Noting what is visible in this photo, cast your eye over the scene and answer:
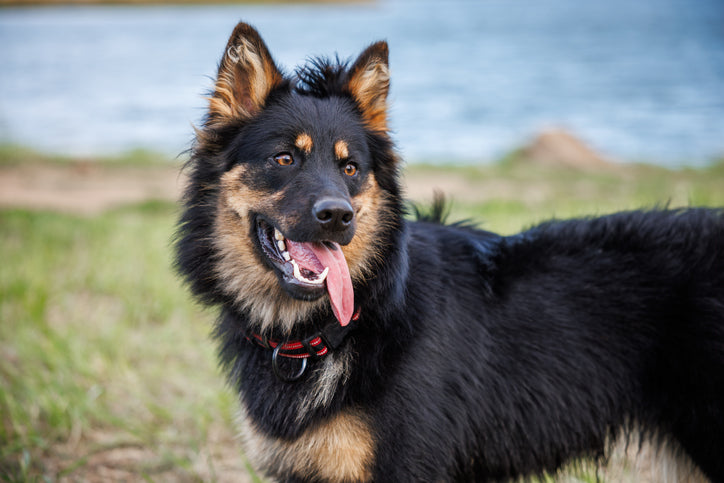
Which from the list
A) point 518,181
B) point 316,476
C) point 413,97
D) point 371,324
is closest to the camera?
point 316,476

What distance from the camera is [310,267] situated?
263 cm

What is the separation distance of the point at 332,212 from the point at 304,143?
0.49m

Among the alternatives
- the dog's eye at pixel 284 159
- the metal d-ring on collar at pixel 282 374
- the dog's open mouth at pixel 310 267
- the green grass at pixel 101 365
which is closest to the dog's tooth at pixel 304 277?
the dog's open mouth at pixel 310 267

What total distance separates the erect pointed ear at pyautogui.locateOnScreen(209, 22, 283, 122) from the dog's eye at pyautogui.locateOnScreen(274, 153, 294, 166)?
0.29 m

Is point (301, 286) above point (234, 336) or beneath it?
above

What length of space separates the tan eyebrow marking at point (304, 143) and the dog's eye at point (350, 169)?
209 millimetres

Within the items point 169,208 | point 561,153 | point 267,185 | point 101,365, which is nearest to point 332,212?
point 267,185

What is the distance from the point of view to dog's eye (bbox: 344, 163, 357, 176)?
283cm

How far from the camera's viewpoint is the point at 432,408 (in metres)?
2.52

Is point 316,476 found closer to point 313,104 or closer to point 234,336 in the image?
point 234,336

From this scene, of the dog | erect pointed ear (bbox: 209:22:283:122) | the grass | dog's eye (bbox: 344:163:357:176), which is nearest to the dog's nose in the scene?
the dog

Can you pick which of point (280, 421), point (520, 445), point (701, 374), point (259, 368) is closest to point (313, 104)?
point (259, 368)

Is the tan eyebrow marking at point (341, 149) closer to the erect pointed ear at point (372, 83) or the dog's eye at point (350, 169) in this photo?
the dog's eye at point (350, 169)

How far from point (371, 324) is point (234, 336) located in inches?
28.2
